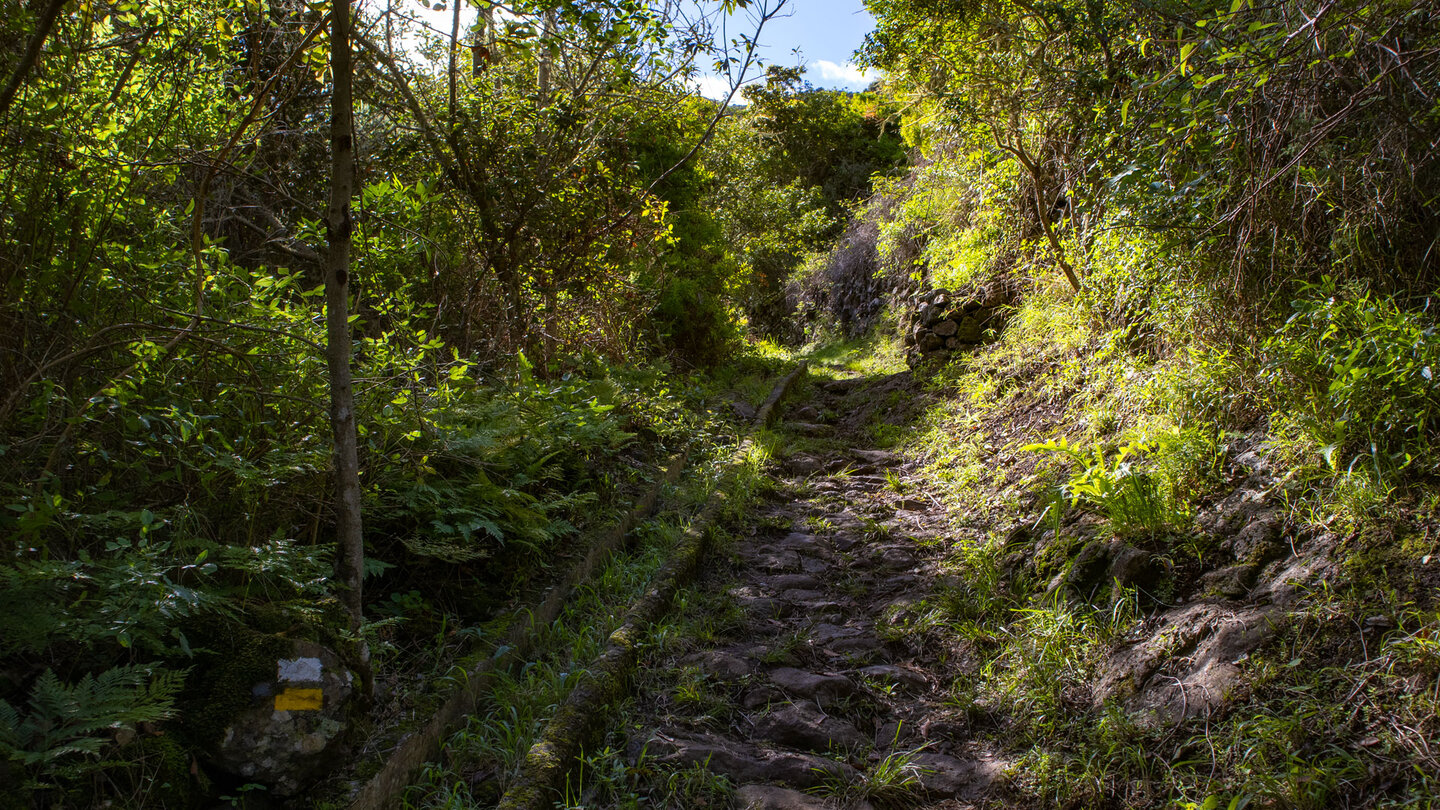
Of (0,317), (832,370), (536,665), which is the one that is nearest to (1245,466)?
(536,665)

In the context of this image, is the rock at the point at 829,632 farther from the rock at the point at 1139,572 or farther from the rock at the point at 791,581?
the rock at the point at 1139,572

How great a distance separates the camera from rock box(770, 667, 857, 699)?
3.43m

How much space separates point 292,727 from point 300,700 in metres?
0.09

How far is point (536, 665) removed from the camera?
3736 mm

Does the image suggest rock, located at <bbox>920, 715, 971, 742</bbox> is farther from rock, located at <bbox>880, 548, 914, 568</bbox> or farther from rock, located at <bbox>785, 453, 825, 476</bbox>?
rock, located at <bbox>785, 453, 825, 476</bbox>

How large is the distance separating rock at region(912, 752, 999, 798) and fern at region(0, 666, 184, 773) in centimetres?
259

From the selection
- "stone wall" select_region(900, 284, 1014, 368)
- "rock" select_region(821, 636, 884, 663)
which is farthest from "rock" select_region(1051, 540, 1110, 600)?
"stone wall" select_region(900, 284, 1014, 368)

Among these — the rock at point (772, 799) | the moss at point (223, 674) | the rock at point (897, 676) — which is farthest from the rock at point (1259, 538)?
the moss at point (223, 674)

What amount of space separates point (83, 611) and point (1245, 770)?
372cm

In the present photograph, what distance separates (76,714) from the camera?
2.13m

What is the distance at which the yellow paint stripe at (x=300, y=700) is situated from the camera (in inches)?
103

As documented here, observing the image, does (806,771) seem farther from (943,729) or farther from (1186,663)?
(1186,663)

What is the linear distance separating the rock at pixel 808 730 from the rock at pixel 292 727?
1.69 meters

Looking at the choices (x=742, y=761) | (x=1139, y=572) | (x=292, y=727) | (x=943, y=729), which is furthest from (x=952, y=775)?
(x=292, y=727)
